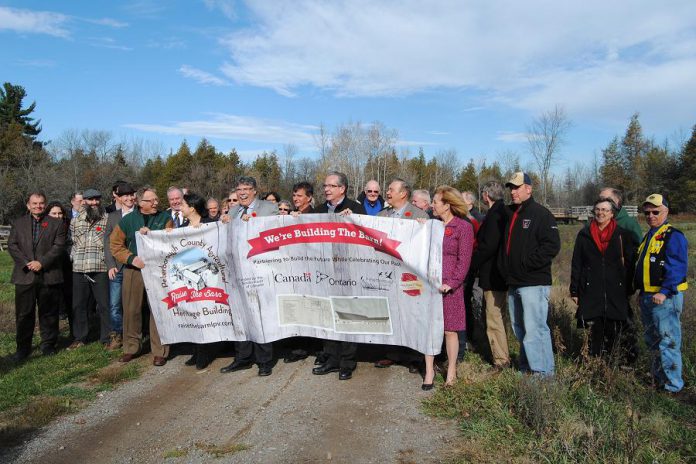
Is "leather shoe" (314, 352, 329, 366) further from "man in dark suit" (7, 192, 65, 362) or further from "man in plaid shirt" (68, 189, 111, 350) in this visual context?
"man in dark suit" (7, 192, 65, 362)

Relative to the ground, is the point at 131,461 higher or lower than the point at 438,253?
lower

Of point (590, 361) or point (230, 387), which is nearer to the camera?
point (590, 361)

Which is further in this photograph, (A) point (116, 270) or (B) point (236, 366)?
(A) point (116, 270)

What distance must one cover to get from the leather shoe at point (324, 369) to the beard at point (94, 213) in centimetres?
436

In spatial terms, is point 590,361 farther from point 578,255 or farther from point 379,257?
point 379,257

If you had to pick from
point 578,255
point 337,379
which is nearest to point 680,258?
point 578,255

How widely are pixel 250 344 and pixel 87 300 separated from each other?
3.23m

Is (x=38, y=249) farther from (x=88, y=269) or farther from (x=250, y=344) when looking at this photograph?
(x=250, y=344)

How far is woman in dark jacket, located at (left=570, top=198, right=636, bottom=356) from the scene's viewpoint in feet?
19.5

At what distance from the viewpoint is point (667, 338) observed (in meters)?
5.38

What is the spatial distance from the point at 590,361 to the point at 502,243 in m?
1.53

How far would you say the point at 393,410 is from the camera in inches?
209

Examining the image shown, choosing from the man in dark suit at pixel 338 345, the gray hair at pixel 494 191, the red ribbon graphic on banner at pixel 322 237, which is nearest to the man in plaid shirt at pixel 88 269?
the red ribbon graphic on banner at pixel 322 237

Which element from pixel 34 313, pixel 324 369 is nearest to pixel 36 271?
pixel 34 313
